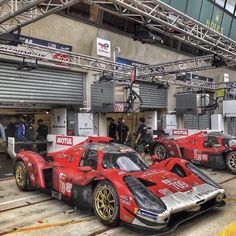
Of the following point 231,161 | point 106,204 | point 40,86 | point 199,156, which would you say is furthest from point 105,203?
point 40,86

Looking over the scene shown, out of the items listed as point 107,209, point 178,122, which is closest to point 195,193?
point 107,209

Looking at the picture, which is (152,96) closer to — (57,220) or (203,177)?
(203,177)

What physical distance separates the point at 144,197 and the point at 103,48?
1126 cm

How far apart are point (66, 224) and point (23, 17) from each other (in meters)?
5.14

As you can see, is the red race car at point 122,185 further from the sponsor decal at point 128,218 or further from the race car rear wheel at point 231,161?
the race car rear wheel at point 231,161

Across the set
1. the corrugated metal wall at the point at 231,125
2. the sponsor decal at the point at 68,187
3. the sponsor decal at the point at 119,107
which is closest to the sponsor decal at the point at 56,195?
the sponsor decal at the point at 68,187

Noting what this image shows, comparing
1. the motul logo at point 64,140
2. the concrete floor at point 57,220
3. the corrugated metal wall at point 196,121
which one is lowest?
the concrete floor at point 57,220

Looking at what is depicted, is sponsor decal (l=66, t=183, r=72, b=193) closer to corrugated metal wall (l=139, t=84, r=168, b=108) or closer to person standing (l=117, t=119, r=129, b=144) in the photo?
person standing (l=117, t=119, r=129, b=144)

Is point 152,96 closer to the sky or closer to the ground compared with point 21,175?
closer to the sky

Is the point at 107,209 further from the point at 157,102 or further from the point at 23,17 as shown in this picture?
the point at 157,102

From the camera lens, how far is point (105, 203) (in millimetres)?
5387

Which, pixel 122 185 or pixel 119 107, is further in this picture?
pixel 119 107

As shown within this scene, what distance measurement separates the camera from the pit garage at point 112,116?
17.5 feet

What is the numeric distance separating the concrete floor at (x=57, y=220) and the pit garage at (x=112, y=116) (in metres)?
0.02
